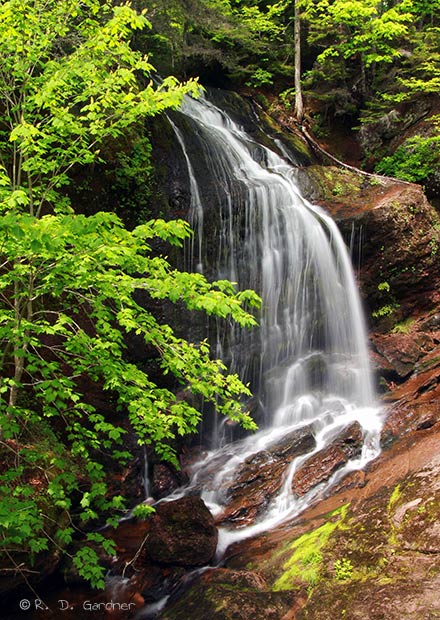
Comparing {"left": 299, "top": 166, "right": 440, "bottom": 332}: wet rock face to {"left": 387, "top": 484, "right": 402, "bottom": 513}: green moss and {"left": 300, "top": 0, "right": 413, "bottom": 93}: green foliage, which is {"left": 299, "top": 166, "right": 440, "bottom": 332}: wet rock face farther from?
{"left": 387, "top": 484, "right": 402, "bottom": 513}: green moss

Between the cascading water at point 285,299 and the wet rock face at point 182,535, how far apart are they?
2972 mm

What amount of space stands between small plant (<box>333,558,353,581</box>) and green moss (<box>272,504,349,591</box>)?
0.65 feet

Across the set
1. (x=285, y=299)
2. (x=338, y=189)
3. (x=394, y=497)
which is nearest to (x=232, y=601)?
(x=394, y=497)

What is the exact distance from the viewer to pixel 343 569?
173 inches

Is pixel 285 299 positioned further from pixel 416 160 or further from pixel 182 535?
pixel 416 160

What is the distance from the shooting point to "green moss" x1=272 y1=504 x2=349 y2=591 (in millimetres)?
4621

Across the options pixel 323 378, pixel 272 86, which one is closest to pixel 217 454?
pixel 323 378

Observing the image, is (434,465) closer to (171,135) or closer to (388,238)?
(388,238)

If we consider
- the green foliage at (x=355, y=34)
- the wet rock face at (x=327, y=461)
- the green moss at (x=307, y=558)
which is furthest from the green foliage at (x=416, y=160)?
the green moss at (x=307, y=558)

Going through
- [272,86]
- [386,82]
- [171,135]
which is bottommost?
[171,135]

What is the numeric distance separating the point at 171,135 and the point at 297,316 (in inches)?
216

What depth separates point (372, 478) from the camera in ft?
20.8

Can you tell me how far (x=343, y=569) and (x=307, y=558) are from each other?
0.59 metres

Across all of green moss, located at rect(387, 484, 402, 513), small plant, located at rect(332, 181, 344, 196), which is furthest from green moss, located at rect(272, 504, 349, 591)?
small plant, located at rect(332, 181, 344, 196)
